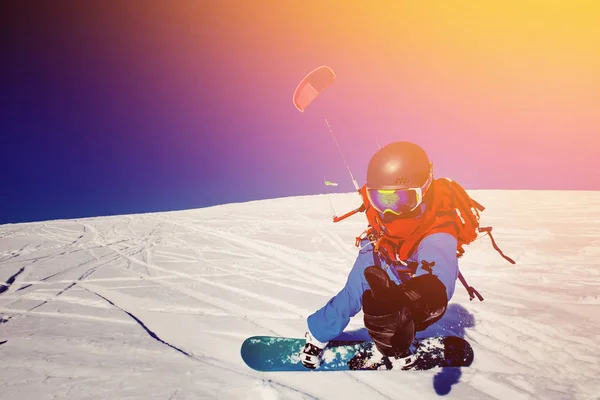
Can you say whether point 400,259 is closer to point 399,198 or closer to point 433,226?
point 433,226

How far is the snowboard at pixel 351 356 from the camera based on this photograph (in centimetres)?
263

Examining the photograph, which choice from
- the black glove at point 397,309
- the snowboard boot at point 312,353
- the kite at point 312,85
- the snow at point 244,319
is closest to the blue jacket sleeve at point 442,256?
the black glove at point 397,309

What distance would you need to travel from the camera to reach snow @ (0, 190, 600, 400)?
2436 millimetres

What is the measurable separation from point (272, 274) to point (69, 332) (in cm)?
320

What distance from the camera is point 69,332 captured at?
3.53 m

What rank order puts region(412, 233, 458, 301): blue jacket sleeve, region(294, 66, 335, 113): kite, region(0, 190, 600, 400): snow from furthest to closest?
region(294, 66, 335, 113): kite
region(0, 190, 600, 400): snow
region(412, 233, 458, 301): blue jacket sleeve

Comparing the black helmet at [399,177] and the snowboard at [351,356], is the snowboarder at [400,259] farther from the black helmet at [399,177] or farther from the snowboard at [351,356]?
the snowboard at [351,356]

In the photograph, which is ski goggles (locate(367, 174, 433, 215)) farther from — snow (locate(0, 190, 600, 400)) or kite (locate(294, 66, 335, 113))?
kite (locate(294, 66, 335, 113))

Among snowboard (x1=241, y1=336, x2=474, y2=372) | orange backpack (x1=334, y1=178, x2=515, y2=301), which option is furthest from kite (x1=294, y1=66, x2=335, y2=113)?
snowboard (x1=241, y1=336, x2=474, y2=372)

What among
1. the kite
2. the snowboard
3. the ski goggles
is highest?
the kite

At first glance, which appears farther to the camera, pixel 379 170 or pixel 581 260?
pixel 581 260

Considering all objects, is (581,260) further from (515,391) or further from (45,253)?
(45,253)

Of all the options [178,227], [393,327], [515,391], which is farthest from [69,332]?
[178,227]

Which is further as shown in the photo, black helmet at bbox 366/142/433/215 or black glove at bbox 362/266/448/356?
black helmet at bbox 366/142/433/215
